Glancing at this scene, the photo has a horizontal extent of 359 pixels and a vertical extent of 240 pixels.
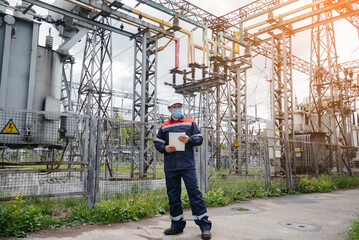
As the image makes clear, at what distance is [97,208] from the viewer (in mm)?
5430

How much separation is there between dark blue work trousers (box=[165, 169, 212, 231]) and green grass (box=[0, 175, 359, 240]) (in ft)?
4.01

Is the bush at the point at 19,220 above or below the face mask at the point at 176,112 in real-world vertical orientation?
below

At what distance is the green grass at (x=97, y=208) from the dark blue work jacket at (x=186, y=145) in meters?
1.51

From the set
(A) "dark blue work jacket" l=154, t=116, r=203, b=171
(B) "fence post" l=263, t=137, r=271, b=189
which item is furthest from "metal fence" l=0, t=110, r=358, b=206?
(B) "fence post" l=263, t=137, r=271, b=189

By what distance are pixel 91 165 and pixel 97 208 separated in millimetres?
914

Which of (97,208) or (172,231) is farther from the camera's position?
(97,208)

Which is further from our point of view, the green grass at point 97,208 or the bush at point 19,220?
the green grass at point 97,208

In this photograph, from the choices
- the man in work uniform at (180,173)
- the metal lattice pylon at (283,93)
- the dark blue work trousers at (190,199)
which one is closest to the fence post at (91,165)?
the man in work uniform at (180,173)

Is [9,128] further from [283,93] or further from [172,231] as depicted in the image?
[283,93]

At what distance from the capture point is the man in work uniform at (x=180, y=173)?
4.51 metres

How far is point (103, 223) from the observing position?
518 centimetres

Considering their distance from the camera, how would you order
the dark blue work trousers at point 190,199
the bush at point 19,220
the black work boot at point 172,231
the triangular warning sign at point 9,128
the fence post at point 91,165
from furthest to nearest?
1. the fence post at point 91,165
2. the triangular warning sign at point 9,128
3. the black work boot at point 172,231
4. the dark blue work trousers at point 190,199
5. the bush at point 19,220

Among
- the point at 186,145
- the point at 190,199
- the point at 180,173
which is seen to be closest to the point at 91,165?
the point at 180,173

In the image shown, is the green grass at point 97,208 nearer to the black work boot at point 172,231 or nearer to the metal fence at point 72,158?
the metal fence at point 72,158
